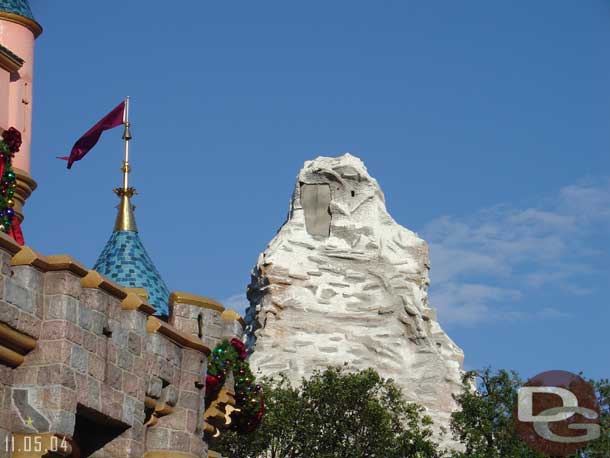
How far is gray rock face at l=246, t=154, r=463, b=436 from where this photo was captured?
7888 cm

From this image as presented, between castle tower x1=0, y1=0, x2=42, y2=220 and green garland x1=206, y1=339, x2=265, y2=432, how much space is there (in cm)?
365

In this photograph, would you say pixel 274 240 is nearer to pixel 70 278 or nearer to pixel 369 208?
pixel 369 208

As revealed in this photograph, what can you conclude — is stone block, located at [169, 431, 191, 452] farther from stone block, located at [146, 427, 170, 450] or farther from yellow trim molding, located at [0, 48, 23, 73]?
yellow trim molding, located at [0, 48, 23, 73]

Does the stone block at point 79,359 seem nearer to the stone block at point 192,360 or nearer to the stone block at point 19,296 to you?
the stone block at point 19,296

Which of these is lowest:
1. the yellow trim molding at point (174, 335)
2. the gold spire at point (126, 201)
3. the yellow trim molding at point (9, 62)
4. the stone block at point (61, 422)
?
the stone block at point (61, 422)

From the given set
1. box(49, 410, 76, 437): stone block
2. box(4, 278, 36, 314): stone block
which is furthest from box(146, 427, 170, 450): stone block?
box(4, 278, 36, 314): stone block

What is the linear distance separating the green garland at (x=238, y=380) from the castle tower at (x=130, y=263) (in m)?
→ 1.05

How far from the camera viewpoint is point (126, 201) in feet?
86.2

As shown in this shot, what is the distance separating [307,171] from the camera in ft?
273

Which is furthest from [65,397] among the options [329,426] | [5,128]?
[329,426]

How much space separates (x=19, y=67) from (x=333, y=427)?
33.9 meters

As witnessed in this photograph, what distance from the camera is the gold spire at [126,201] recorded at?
26.0 metres

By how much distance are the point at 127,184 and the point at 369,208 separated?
185ft

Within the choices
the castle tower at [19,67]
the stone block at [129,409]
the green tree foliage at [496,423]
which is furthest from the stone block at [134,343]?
the green tree foliage at [496,423]
